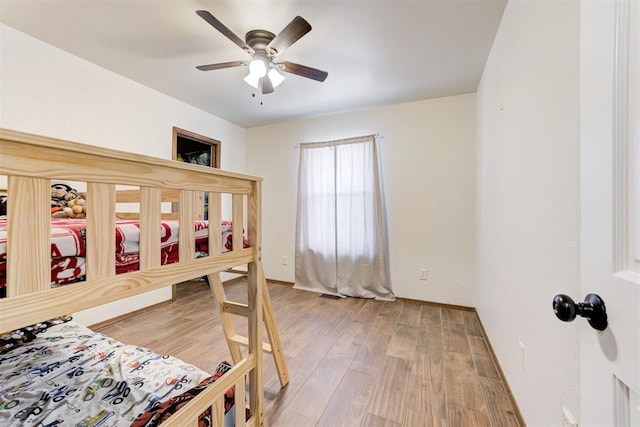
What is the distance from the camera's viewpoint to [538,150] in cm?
107

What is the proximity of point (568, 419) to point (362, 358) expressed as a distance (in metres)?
1.18

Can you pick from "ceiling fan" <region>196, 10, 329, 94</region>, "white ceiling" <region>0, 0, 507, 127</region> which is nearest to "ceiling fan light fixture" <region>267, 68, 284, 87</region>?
"ceiling fan" <region>196, 10, 329, 94</region>

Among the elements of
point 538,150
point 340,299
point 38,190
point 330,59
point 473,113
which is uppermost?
Answer: point 330,59

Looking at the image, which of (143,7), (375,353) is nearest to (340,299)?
(375,353)

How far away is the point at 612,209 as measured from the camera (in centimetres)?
43

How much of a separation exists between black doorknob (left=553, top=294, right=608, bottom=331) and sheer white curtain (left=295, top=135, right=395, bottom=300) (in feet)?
8.25

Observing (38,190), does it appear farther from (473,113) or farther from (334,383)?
(473,113)

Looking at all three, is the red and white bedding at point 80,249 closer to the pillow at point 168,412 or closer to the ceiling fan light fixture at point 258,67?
the pillow at point 168,412

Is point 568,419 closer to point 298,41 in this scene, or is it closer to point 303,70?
point 303,70

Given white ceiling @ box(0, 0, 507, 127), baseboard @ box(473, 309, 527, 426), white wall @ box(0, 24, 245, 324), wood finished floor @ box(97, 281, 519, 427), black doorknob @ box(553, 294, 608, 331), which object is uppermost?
white ceiling @ box(0, 0, 507, 127)

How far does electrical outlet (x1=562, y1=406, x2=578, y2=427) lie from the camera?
769 mm

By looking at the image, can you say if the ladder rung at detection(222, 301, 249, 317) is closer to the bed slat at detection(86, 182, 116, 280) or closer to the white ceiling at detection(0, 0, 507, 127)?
the bed slat at detection(86, 182, 116, 280)

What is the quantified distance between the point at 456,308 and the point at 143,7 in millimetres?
3672

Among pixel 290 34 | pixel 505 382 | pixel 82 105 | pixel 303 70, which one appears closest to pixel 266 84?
pixel 303 70
